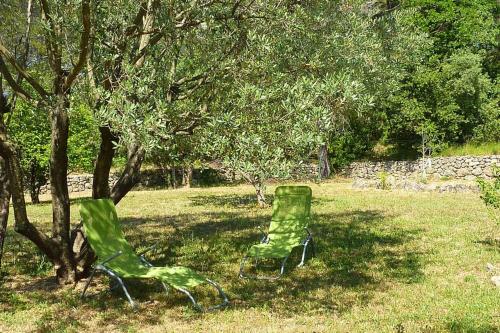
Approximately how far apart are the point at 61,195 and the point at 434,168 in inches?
1088

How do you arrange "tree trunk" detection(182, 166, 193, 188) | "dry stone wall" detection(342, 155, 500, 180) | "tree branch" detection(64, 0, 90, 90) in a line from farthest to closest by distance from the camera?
"tree trunk" detection(182, 166, 193, 188) → "dry stone wall" detection(342, 155, 500, 180) → "tree branch" detection(64, 0, 90, 90)

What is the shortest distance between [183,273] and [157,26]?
3476mm

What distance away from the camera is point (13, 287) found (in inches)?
303

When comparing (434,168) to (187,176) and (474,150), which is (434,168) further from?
(187,176)

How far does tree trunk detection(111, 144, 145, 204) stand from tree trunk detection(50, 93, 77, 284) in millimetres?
894

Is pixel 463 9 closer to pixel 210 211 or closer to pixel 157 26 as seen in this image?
pixel 210 211

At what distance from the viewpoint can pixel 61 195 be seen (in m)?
7.41

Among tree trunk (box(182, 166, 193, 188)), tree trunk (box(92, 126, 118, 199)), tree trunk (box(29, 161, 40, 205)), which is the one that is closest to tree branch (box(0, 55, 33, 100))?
tree trunk (box(92, 126, 118, 199))

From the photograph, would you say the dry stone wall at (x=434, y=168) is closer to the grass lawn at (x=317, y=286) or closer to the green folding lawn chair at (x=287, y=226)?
the grass lawn at (x=317, y=286)

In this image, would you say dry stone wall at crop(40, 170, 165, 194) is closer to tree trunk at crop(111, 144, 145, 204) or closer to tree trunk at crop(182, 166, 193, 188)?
tree trunk at crop(182, 166, 193, 188)

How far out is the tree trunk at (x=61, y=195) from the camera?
23.5ft

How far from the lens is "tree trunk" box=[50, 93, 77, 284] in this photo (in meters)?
7.15

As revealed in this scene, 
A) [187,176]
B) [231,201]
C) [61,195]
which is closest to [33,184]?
[231,201]

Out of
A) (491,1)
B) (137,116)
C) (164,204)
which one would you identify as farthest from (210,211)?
A: (491,1)
